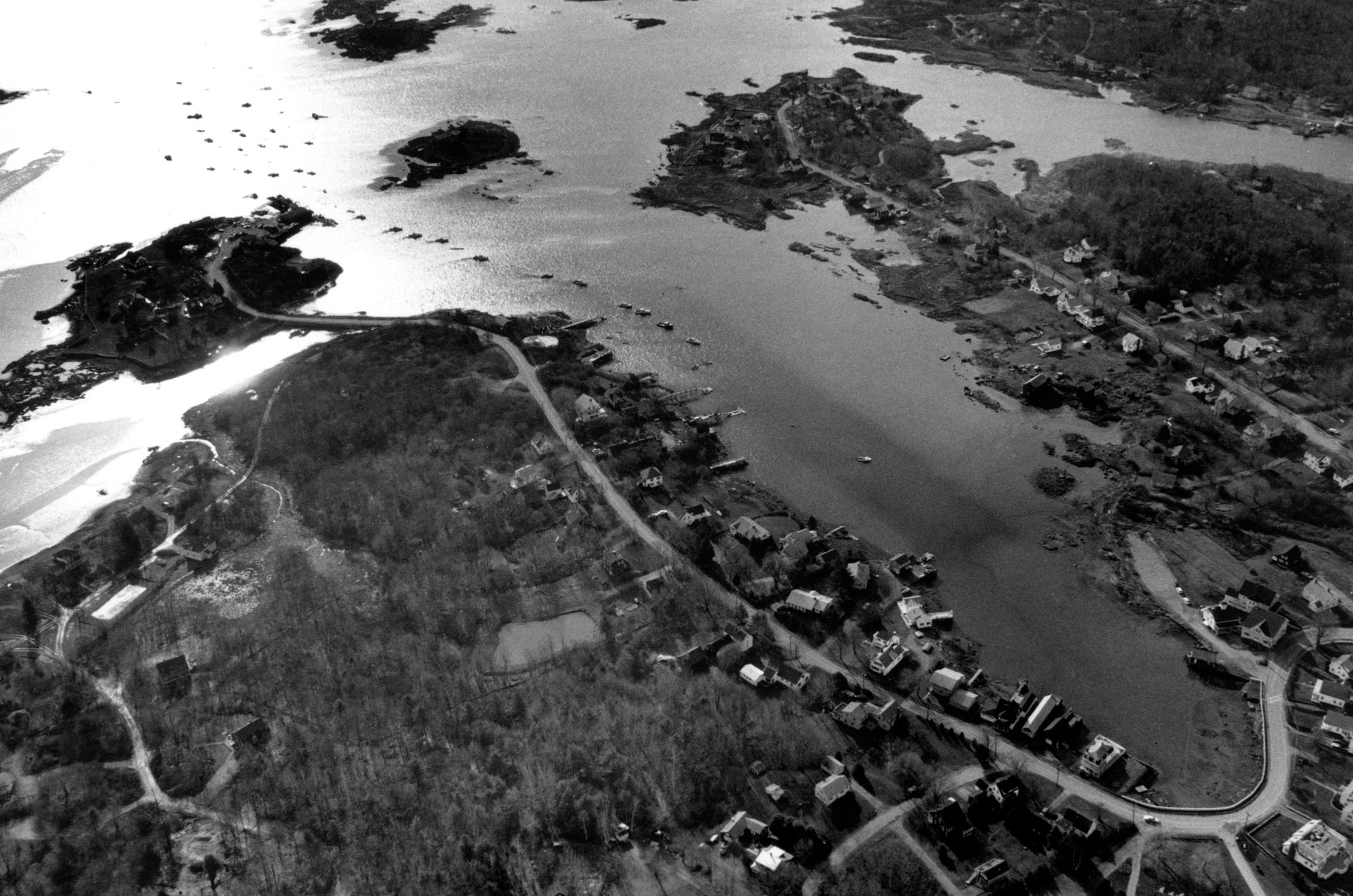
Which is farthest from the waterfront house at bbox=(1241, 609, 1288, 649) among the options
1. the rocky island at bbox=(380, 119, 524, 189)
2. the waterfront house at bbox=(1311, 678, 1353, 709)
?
the rocky island at bbox=(380, 119, 524, 189)

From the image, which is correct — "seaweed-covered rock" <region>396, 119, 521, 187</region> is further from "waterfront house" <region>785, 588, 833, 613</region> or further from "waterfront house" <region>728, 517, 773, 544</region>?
"waterfront house" <region>785, 588, 833, 613</region>

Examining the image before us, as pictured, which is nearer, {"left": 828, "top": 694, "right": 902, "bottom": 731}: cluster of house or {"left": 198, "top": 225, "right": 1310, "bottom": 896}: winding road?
{"left": 198, "top": 225, "right": 1310, "bottom": 896}: winding road

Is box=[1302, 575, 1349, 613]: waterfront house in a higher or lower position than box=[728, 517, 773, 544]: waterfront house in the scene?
higher

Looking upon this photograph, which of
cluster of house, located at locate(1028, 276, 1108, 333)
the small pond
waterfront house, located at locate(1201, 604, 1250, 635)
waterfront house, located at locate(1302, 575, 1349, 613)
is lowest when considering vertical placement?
the small pond

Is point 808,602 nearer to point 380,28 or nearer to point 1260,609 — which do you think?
point 1260,609

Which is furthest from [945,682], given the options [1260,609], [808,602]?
[1260,609]

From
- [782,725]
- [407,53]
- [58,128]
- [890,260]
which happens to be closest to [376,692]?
[782,725]

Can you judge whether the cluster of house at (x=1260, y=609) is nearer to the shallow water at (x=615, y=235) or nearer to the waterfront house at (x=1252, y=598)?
the waterfront house at (x=1252, y=598)
